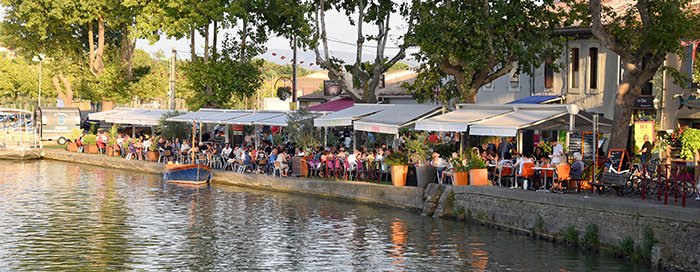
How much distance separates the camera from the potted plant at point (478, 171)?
65.1 ft

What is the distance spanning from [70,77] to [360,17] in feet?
88.8

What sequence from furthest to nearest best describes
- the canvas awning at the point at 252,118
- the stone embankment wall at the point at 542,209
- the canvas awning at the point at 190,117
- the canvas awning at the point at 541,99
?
the canvas awning at the point at 190,117 → the canvas awning at the point at 541,99 → the canvas awning at the point at 252,118 → the stone embankment wall at the point at 542,209

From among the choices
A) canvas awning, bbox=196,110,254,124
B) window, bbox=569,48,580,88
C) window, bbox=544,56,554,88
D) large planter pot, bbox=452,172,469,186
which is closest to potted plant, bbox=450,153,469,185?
large planter pot, bbox=452,172,469,186

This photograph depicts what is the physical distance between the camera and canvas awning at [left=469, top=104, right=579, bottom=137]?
62.1 ft

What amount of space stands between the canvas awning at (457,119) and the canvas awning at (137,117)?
66.2 ft

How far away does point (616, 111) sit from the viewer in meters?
21.8

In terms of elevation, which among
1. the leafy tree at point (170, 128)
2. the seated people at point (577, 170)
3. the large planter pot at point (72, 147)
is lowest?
the large planter pot at point (72, 147)

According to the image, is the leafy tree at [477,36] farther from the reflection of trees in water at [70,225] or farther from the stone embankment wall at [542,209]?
the reflection of trees in water at [70,225]

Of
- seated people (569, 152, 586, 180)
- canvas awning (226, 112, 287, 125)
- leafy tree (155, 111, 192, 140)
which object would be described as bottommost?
seated people (569, 152, 586, 180)

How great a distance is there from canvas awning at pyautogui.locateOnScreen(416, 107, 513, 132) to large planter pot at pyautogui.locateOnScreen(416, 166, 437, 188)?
1.10 meters

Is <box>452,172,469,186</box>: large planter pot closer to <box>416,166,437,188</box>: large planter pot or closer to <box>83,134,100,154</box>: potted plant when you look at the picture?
<box>416,166,437,188</box>: large planter pot

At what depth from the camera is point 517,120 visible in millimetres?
19547

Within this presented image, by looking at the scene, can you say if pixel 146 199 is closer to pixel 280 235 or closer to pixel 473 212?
pixel 280 235

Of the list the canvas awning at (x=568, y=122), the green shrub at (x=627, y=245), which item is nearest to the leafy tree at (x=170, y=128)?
the canvas awning at (x=568, y=122)
